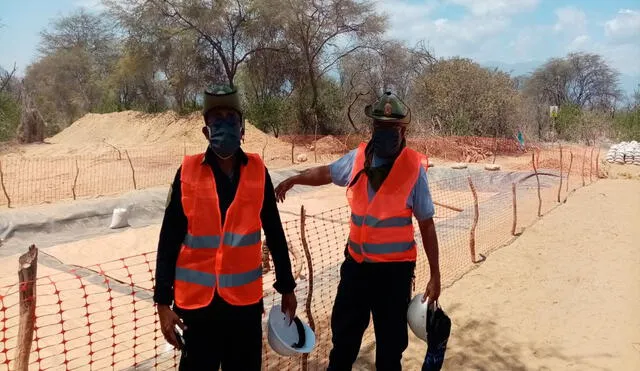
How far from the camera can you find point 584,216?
30.9ft

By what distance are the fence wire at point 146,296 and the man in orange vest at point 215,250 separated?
757mm

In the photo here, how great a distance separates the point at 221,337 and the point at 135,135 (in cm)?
2444

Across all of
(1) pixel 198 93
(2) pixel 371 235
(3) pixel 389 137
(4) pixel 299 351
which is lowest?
(4) pixel 299 351

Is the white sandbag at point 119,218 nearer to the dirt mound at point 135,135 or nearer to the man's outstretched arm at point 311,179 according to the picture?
the man's outstretched arm at point 311,179

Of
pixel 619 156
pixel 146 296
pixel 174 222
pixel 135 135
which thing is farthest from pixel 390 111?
pixel 135 135

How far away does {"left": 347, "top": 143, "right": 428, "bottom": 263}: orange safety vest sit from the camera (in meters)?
2.67

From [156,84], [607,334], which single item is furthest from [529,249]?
[156,84]

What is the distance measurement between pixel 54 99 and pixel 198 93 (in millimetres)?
17162

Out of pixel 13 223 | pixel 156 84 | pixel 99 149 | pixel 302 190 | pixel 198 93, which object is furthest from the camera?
pixel 156 84

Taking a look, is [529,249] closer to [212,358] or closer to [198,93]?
[212,358]

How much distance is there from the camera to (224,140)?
84.5 inches

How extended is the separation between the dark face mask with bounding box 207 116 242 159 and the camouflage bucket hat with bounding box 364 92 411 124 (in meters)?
0.89

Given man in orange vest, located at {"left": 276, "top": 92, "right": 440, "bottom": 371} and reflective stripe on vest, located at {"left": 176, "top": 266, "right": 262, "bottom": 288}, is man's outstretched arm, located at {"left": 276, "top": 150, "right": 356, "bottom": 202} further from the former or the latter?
reflective stripe on vest, located at {"left": 176, "top": 266, "right": 262, "bottom": 288}

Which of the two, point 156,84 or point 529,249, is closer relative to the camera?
point 529,249
